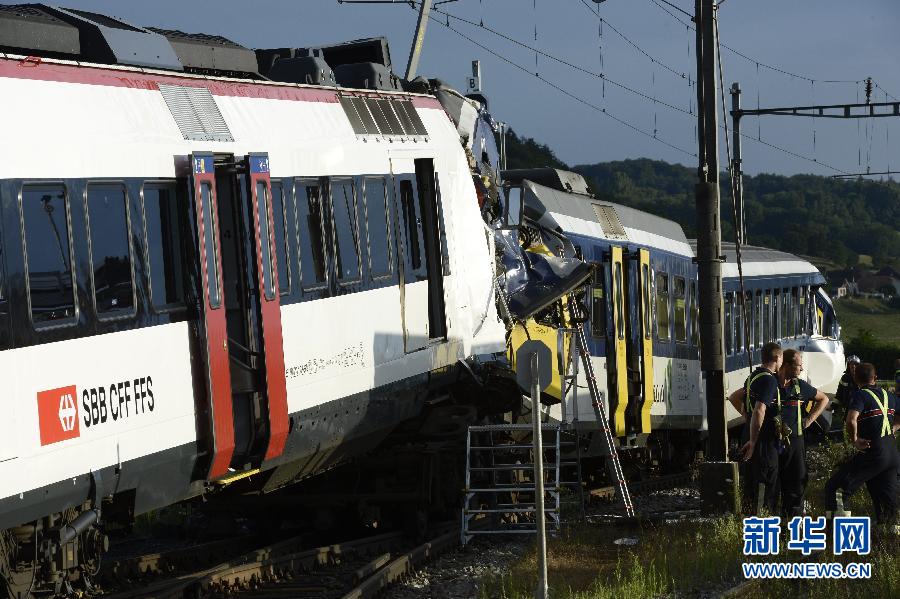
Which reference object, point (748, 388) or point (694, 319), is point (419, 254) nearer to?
point (748, 388)

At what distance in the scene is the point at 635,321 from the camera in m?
19.8

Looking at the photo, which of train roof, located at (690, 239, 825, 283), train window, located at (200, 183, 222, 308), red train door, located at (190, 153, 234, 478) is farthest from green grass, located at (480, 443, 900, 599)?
train roof, located at (690, 239, 825, 283)

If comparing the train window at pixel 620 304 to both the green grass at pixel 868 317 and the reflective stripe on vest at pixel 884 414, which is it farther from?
the green grass at pixel 868 317

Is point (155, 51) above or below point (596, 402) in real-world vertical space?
above

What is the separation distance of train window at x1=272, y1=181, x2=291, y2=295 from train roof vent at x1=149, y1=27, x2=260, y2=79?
3.85 feet

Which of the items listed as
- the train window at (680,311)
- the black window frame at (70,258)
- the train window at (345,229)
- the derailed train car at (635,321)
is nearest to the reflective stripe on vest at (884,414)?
the derailed train car at (635,321)

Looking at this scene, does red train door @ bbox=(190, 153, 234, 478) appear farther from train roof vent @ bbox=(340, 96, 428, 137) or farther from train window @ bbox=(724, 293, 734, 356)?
train window @ bbox=(724, 293, 734, 356)

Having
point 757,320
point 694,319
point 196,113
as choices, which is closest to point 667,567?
point 196,113

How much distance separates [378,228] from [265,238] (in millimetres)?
2263

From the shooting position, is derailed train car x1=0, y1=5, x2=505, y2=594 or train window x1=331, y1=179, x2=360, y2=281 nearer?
derailed train car x1=0, y1=5, x2=505, y2=594

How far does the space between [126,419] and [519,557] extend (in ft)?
17.8

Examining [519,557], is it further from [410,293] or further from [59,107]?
[59,107]

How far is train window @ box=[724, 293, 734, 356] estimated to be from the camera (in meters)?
24.6

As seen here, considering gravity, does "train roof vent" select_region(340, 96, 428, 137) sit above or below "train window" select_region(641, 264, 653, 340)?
above
